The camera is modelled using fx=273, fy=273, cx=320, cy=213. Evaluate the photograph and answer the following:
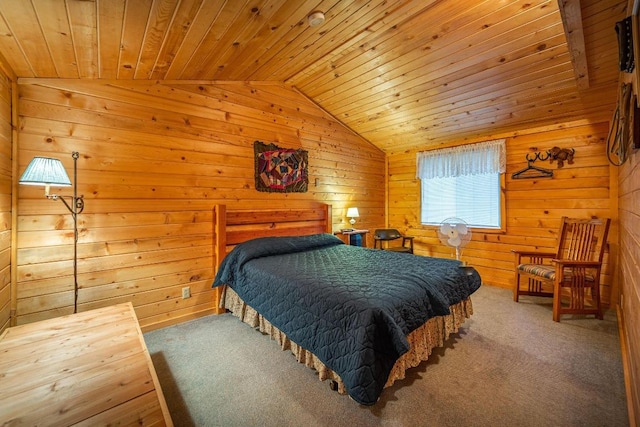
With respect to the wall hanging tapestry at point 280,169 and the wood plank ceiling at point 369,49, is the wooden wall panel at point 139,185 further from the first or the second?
the wood plank ceiling at point 369,49

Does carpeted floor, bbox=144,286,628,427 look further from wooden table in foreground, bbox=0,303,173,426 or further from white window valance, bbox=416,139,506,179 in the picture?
white window valance, bbox=416,139,506,179

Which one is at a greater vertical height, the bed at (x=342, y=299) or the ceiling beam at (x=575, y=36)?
the ceiling beam at (x=575, y=36)

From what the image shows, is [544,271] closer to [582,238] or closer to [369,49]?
[582,238]

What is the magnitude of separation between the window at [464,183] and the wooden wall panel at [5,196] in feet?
15.8

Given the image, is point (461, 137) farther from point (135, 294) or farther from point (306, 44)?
point (135, 294)

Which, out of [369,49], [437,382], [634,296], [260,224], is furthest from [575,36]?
[260,224]

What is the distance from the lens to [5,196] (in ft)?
6.19

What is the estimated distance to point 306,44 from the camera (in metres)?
2.58

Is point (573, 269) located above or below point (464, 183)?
below

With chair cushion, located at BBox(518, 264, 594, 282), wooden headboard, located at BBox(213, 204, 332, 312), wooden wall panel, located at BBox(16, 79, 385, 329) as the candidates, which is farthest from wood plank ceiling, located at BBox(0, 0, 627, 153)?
chair cushion, located at BBox(518, 264, 594, 282)

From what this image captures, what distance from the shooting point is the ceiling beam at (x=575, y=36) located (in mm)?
1928

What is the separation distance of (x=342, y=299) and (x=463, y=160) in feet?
11.7

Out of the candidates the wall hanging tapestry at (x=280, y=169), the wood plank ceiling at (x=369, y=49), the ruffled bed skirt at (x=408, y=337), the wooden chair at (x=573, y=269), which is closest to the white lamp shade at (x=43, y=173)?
the wood plank ceiling at (x=369, y=49)

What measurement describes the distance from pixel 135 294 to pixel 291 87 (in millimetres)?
3072
